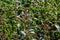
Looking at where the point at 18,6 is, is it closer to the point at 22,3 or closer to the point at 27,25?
the point at 22,3

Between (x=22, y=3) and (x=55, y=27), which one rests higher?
(x=22, y=3)

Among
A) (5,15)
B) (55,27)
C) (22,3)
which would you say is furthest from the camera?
(22,3)

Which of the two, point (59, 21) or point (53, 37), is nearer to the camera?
point (53, 37)

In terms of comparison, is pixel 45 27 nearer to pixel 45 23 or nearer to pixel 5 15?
pixel 45 23

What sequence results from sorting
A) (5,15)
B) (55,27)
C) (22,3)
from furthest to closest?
(22,3), (55,27), (5,15)

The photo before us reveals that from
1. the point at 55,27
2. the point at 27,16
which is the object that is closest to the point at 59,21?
the point at 55,27

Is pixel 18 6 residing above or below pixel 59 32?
above

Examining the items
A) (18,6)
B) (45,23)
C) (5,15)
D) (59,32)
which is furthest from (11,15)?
(59,32)
